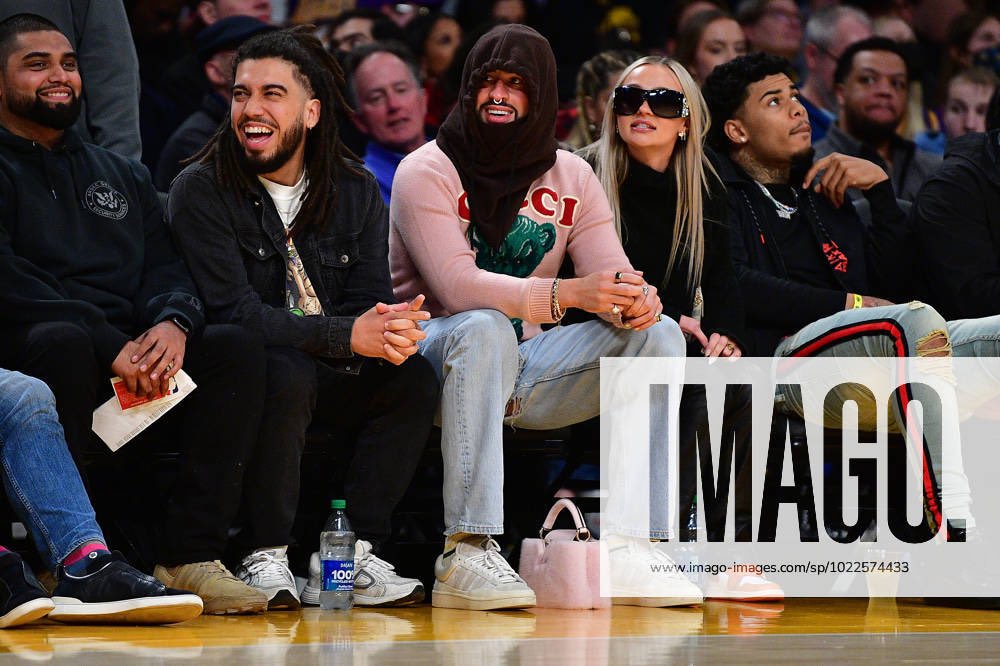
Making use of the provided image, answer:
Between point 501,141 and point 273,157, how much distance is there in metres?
0.69

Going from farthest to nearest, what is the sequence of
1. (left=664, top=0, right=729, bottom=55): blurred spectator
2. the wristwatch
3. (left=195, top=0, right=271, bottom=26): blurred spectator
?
(left=664, top=0, right=729, bottom=55): blurred spectator
(left=195, top=0, right=271, bottom=26): blurred spectator
the wristwatch

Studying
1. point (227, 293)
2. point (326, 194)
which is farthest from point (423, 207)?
point (227, 293)

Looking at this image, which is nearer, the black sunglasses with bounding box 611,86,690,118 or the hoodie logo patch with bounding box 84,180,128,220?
the hoodie logo patch with bounding box 84,180,128,220

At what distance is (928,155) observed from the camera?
267 inches

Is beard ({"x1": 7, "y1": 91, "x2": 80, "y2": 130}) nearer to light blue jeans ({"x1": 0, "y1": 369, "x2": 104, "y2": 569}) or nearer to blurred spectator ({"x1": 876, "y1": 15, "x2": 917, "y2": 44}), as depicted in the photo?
light blue jeans ({"x1": 0, "y1": 369, "x2": 104, "y2": 569})

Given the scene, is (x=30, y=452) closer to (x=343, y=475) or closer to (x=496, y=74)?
(x=343, y=475)

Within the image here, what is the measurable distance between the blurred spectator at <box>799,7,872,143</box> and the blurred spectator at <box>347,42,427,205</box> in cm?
234

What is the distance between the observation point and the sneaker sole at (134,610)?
11.4ft

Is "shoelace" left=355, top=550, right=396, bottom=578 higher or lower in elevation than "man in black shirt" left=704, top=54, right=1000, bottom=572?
lower

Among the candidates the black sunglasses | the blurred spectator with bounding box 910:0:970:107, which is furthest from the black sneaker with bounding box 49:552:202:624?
the blurred spectator with bounding box 910:0:970:107

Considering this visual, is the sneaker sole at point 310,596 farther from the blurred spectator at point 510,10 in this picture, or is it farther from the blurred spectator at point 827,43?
the blurred spectator at point 827,43

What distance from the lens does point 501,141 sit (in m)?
4.52

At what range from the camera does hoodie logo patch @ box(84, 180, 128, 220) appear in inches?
167

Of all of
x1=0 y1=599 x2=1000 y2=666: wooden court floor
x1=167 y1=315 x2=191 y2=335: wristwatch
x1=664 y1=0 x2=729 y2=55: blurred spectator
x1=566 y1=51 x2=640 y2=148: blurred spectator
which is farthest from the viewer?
x1=664 y1=0 x2=729 y2=55: blurred spectator
